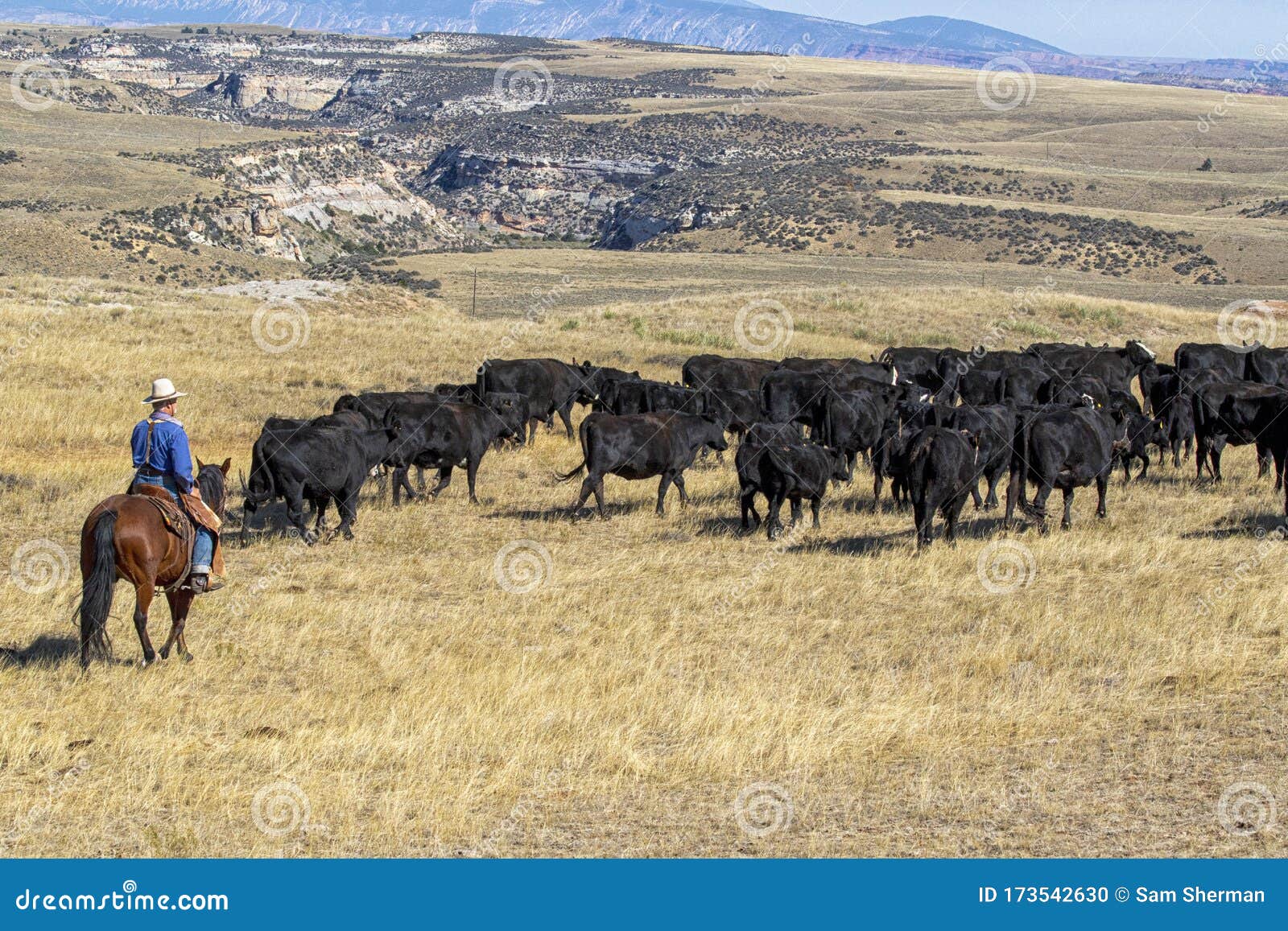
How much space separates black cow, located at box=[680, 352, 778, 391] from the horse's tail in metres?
14.7

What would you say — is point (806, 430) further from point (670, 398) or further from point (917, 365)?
point (670, 398)

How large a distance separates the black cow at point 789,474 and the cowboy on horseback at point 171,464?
6.75 metres

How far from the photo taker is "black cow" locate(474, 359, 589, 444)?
22.4 metres

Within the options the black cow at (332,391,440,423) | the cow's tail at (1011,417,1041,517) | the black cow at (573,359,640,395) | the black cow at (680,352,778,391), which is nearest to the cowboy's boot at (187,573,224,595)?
the black cow at (332,391,440,423)

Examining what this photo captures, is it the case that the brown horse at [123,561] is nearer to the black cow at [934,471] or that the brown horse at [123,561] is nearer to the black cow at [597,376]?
the black cow at [934,471]

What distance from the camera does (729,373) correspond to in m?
23.7

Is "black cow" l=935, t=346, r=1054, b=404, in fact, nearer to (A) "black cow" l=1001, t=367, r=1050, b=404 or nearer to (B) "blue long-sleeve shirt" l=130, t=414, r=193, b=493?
(A) "black cow" l=1001, t=367, r=1050, b=404

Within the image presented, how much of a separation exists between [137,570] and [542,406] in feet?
42.6

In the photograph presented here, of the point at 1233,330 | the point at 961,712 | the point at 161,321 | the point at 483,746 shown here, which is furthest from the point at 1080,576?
the point at 1233,330

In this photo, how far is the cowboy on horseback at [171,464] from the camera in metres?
10.2

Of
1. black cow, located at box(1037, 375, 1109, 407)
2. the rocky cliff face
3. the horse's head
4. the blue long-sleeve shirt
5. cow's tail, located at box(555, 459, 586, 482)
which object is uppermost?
the rocky cliff face

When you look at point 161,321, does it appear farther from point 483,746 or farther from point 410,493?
point 483,746

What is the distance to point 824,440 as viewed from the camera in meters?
18.7

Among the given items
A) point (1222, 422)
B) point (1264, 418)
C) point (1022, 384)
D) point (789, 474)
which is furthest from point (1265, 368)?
point (789, 474)
